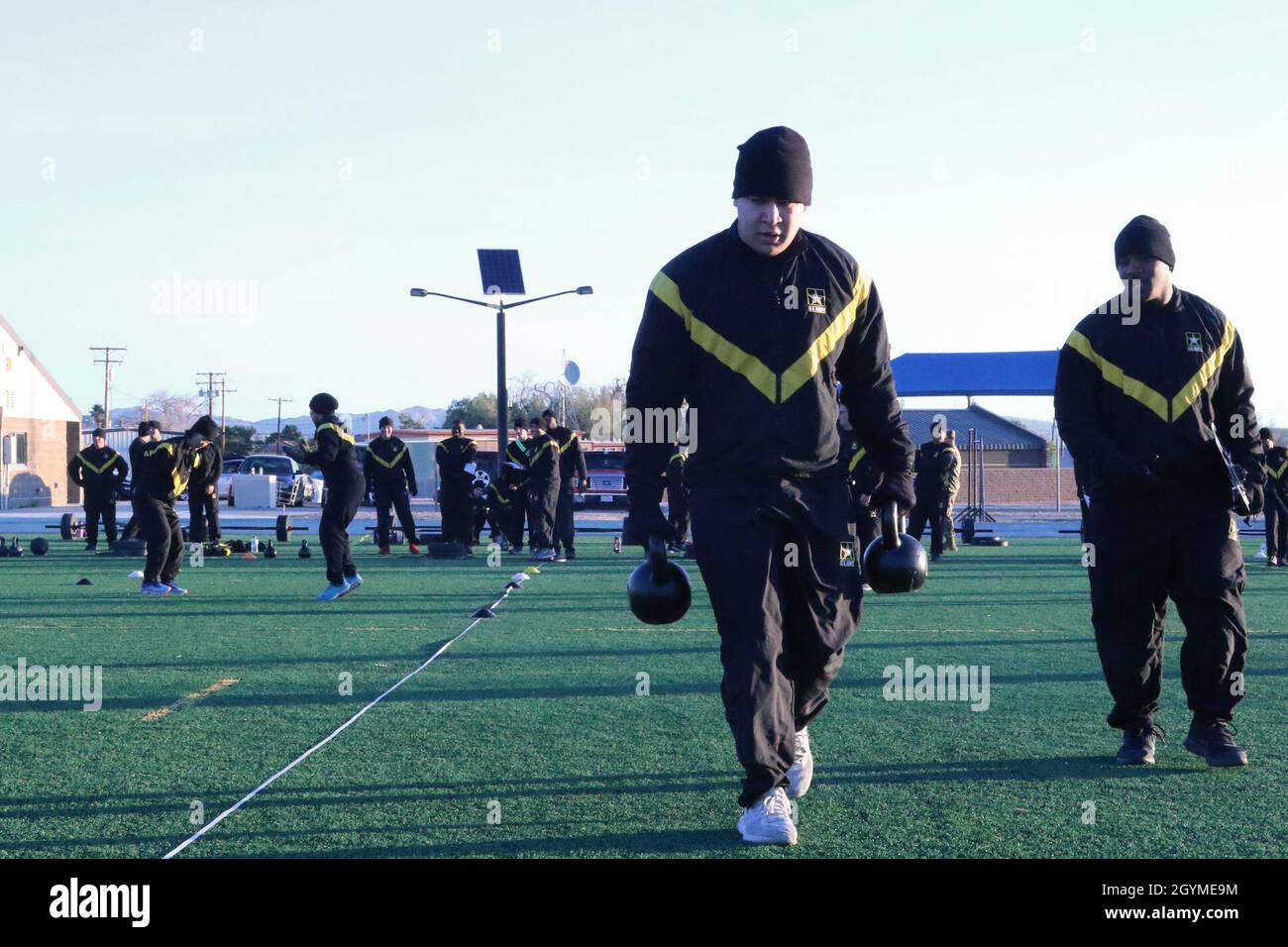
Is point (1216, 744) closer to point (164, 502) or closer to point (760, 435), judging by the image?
point (760, 435)

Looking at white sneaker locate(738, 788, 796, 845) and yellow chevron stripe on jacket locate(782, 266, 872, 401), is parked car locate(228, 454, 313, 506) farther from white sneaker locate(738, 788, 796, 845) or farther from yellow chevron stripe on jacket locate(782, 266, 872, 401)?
white sneaker locate(738, 788, 796, 845)

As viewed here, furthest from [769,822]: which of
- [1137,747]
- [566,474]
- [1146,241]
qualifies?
[566,474]

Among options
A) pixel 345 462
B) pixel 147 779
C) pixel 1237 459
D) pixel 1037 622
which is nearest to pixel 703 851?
pixel 147 779

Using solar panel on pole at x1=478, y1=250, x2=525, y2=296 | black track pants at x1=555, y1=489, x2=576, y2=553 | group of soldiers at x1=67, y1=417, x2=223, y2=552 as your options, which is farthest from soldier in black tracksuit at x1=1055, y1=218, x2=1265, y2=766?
solar panel on pole at x1=478, y1=250, x2=525, y2=296

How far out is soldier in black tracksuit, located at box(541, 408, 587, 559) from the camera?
789 inches

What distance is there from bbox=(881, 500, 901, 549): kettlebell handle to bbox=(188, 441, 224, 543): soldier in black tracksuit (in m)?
13.7

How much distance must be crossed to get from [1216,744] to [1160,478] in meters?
1.03

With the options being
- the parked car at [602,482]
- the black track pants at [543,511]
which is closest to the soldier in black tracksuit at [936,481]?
the black track pants at [543,511]

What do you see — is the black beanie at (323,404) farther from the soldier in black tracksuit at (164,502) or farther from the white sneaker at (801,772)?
the white sneaker at (801,772)

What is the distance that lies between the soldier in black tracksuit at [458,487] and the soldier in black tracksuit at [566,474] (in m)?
1.33

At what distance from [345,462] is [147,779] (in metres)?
8.41

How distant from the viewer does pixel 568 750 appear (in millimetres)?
6031

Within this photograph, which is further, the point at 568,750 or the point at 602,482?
the point at 602,482

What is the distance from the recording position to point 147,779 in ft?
18.0
